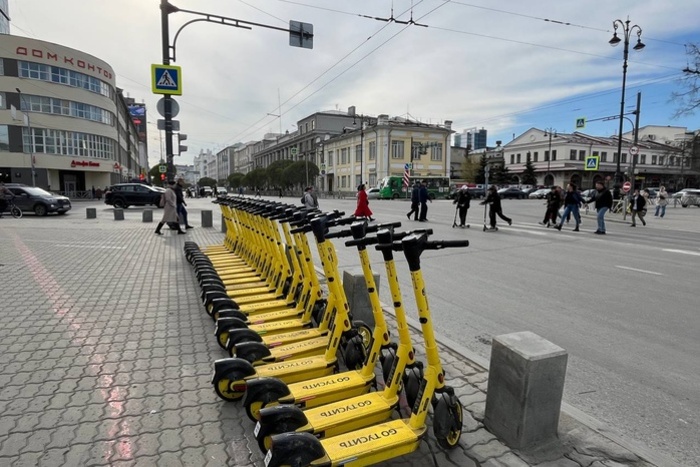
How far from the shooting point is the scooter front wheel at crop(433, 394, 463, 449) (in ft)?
7.98

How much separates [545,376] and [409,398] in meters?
0.87

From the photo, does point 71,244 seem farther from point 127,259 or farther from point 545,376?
point 545,376

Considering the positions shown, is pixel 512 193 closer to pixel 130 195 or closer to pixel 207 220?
pixel 130 195

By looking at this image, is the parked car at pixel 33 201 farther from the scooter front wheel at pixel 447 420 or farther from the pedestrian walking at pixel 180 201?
the scooter front wheel at pixel 447 420

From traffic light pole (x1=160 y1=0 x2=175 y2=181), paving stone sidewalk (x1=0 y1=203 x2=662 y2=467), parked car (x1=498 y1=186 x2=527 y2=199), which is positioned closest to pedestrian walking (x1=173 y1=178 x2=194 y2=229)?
traffic light pole (x1=160 y1=0 x2=175 y2=181)

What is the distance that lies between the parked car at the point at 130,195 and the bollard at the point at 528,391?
2661cm

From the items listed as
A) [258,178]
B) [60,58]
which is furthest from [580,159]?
[60,58]

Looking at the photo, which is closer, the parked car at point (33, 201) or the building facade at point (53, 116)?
the parked car at point (33, 201)

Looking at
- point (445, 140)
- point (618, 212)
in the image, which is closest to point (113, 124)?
point (445, 140)

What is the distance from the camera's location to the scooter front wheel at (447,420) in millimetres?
2434

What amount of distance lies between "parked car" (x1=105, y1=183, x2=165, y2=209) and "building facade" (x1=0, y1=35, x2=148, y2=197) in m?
17.8

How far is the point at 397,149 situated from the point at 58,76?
132 ft

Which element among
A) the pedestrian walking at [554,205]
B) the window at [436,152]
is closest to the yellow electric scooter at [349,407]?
the pedestrian walking at [554,205]

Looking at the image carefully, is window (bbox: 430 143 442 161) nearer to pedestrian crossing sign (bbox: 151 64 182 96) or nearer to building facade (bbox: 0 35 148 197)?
building facade (bbox: 0 35 148 197)
